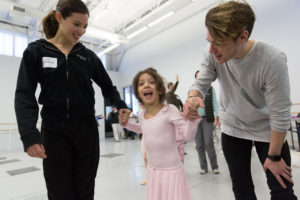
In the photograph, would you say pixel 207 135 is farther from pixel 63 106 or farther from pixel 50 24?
pixel 50 24

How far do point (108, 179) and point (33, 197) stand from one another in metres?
0.83

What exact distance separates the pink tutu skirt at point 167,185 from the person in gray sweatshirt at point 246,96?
0.92 feet

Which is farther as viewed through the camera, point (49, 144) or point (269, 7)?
point (269, 7)

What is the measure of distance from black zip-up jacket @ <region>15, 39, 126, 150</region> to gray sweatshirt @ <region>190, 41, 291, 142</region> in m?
0.59

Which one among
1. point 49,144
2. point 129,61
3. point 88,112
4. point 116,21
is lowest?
point 49,144

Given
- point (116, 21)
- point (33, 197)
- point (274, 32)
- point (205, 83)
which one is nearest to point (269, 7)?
point (274, 32)

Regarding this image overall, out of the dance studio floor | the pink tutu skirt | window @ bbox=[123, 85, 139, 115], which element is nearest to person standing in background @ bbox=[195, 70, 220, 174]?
the dance studio floor

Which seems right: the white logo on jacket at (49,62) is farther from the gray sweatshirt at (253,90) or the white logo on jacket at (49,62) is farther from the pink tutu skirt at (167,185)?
the pink tutu skirt at (167,185)

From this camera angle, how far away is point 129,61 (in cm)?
972

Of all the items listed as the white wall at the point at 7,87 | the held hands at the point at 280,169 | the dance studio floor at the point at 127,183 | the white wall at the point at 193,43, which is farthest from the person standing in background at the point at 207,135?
the white wall at the point at 7,87

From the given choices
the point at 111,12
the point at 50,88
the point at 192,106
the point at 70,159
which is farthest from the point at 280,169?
the point at 111,12

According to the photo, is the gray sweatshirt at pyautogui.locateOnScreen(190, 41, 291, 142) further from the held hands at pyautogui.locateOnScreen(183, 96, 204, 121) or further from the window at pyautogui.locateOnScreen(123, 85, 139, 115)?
the window at pyautogui.locateOnScreen(123, 85, 139, 115)

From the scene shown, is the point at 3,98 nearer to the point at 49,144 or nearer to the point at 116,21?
the point at 116,21

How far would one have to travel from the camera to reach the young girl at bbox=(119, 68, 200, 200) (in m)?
Answer: 1.11
